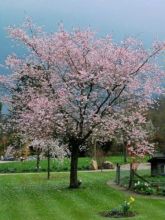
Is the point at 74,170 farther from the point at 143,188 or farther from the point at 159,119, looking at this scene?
the point at 159,119

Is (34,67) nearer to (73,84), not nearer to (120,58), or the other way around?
(73,84)

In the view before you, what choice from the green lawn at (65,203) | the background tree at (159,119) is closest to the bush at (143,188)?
the green lawn at (65,203)

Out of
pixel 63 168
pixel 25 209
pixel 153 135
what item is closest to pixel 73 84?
pixel 25 209

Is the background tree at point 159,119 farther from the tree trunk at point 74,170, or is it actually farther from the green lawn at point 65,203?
the green lawn at point 65,203

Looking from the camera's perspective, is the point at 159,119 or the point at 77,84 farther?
the point at 159,119

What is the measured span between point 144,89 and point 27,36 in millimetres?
6441

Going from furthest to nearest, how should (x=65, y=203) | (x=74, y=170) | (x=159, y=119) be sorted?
(x=159, y=119) → (x=74, y=170) → (x=65, y=203)

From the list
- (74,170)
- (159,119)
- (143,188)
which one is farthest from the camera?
Answer: (159,119)

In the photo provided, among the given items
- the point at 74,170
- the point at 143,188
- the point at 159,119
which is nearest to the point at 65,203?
the point at 143,188

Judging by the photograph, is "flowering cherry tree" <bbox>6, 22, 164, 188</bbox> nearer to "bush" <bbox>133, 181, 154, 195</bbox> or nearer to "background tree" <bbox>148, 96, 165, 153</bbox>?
"bush" <bbox>133, 181, 154, 195</bbox>

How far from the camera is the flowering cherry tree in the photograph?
25625 mm

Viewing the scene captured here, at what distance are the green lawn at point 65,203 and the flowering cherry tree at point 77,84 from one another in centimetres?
224

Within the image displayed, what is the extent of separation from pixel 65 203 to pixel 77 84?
24.2 ft

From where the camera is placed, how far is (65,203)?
800 inches
